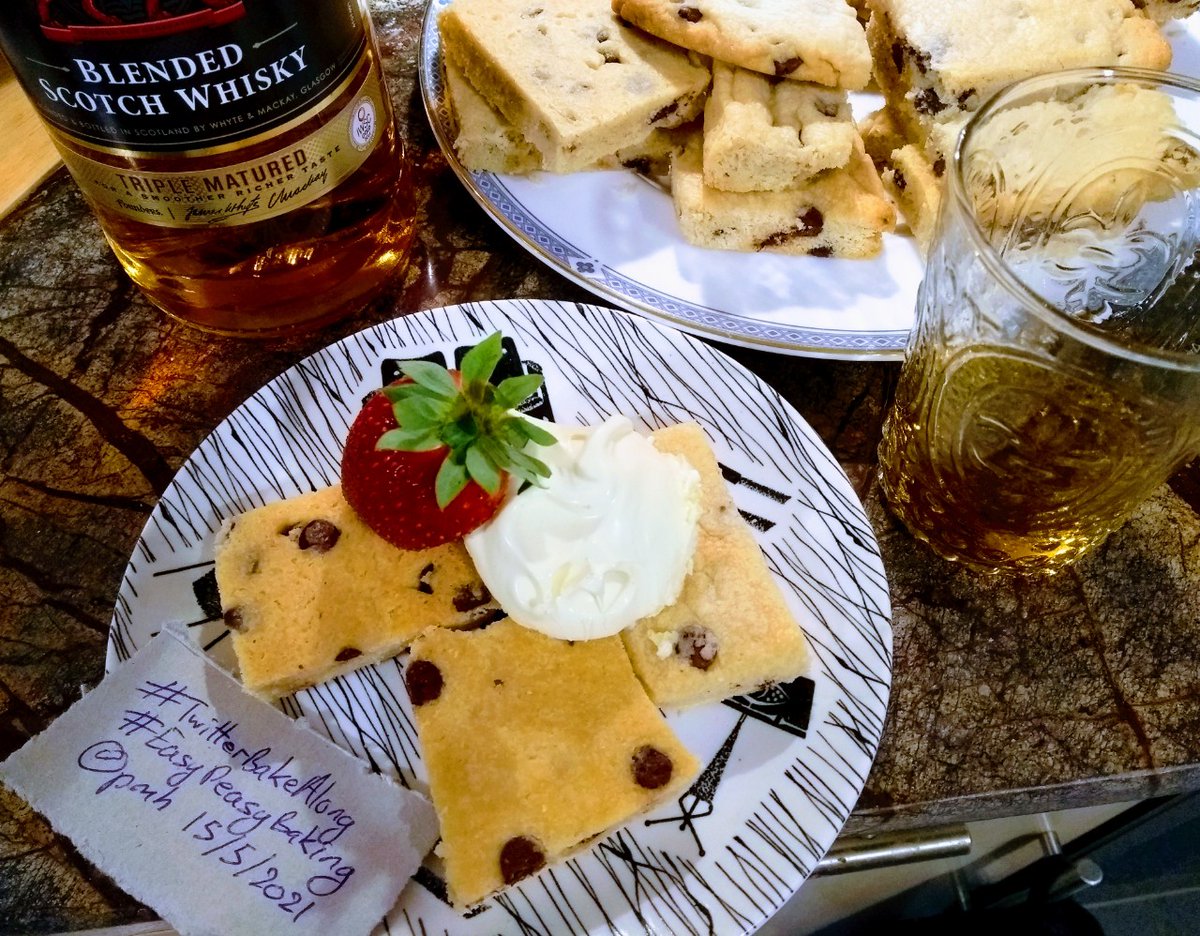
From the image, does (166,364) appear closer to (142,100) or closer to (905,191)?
(142,100)

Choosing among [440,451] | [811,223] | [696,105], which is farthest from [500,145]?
[440,451]

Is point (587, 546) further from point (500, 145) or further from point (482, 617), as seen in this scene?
point (500, 145)

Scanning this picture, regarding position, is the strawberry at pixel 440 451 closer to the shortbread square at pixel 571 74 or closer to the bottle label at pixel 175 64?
the bottle label at pixel 175 64

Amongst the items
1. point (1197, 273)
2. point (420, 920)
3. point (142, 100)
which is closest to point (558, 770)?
point (420, 920)

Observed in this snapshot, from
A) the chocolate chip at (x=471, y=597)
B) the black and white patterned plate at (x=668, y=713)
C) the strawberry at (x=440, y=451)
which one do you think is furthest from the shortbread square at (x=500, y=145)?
the chocolate chip at (x=471, y=597)

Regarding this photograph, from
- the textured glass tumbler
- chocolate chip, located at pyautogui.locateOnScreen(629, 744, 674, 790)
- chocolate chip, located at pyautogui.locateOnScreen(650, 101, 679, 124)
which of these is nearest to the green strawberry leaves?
chocolate chip, located at pyautogui.locateOnScreen(629, 744, 674, 790)

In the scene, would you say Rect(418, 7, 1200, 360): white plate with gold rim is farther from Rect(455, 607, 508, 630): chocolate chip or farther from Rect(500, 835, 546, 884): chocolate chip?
Rect(500, 835, 546, 884): chocolate chip
